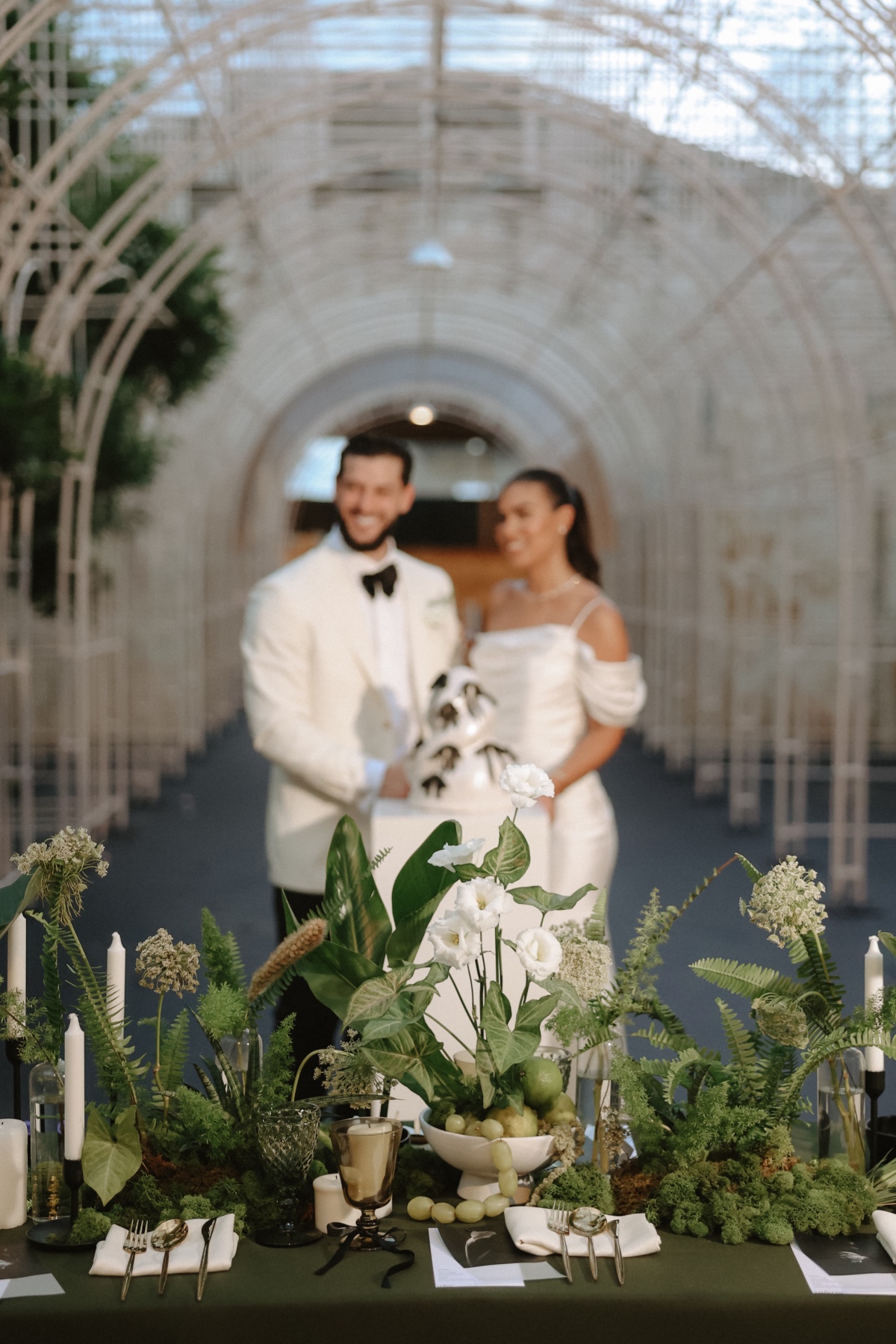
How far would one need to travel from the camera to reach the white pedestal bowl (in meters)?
2.28

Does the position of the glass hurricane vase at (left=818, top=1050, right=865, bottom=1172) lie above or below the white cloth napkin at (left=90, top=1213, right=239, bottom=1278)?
above

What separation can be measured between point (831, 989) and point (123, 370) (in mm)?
8681

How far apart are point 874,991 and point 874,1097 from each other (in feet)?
0.59

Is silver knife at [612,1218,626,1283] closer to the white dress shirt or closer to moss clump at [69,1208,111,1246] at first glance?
moss clump at [69,1208,111,1246]

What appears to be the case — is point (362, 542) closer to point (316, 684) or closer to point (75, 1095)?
point (316, 684)

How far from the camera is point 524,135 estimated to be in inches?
441

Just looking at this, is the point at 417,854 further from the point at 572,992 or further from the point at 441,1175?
the point at 441,1175

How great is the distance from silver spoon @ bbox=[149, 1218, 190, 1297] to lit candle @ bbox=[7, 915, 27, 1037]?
0.48 m

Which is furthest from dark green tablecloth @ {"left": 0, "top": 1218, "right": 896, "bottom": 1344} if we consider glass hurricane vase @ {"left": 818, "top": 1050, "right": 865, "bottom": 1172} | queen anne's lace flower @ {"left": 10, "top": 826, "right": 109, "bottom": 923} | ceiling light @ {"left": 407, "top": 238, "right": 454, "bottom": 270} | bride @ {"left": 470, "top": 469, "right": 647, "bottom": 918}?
ceiling light @ {"left": 407, "top": 238, "right": 454, "bottom": 270}

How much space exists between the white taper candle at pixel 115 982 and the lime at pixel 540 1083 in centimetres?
67

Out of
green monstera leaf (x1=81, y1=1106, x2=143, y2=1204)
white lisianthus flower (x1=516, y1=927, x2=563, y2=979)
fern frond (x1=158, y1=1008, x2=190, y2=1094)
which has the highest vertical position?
white lisianthus flower (x1=516, y1=927, x2=563, y2=979)

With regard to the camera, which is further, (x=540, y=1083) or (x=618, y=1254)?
(x=540, y=1083)

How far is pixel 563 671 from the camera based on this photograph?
Answer: 414cm

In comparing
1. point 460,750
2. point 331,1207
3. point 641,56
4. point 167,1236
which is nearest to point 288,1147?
point 331,1207
